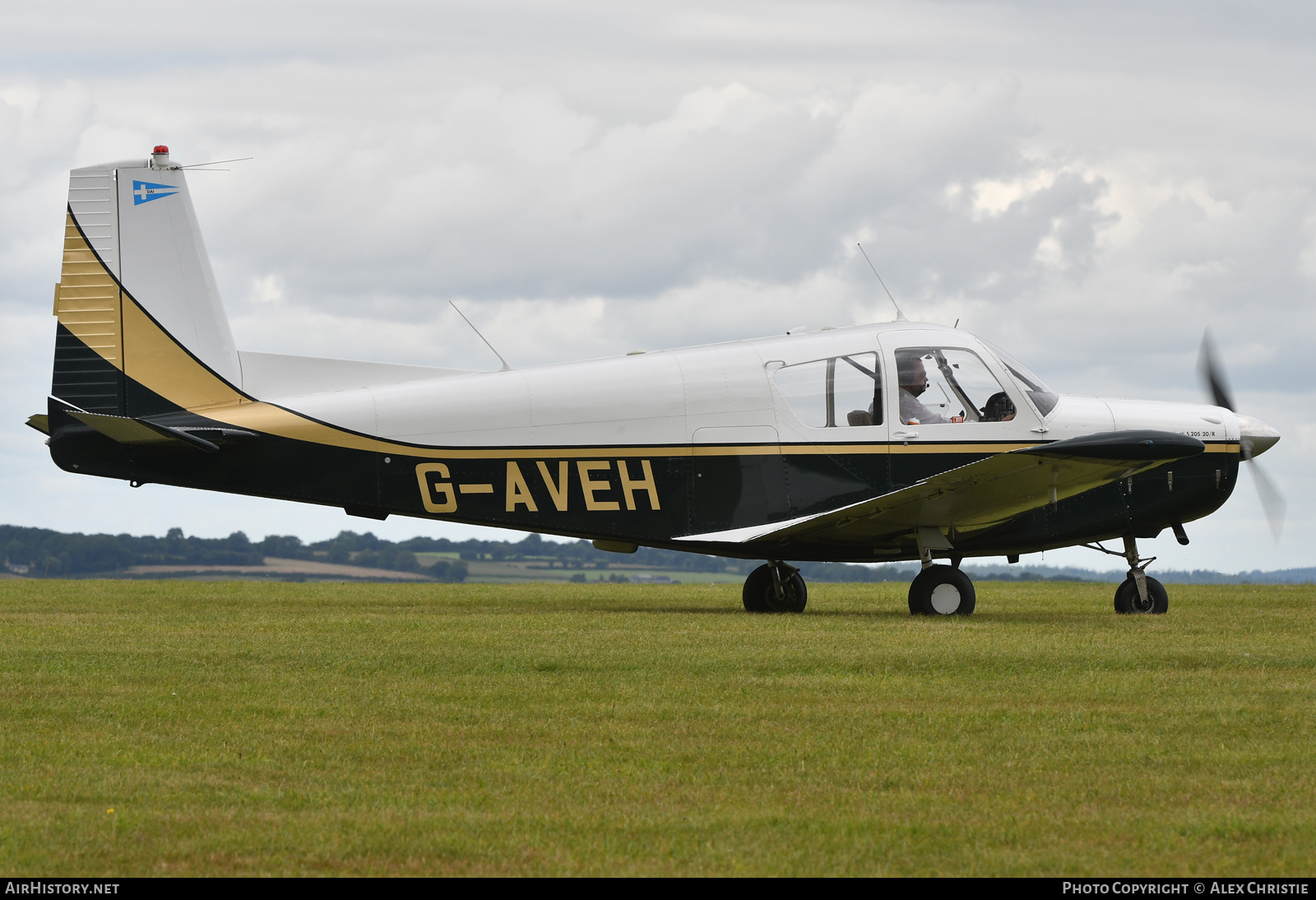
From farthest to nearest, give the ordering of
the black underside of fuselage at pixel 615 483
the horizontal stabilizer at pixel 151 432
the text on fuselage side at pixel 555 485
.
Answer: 1. the text on fuselage side at pixel 555 485
2. the black underside of fuselage at pixel 615 483
3. the horizontal stabilizer at pixel 151 432

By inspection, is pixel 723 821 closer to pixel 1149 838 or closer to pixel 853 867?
pixel 853 867

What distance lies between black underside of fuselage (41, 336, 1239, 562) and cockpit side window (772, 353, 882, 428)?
375mm

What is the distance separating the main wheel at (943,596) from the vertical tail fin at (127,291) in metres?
7.73

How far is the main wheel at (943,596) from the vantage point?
14.8 meters

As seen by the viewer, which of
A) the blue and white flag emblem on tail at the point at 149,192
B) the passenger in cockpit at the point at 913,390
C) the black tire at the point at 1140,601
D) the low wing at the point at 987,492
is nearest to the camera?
the low wing at the point at 987,492

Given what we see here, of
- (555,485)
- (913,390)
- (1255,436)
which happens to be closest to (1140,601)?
(1255,436)

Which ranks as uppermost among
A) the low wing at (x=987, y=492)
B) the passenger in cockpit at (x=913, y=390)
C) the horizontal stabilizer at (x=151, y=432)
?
the passenger in cockpit at (x=913, y=390)

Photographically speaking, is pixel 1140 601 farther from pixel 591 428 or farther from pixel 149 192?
pixel 149 192

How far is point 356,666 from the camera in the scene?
9875mm

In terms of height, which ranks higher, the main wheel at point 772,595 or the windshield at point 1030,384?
the windshield at point 1030,384

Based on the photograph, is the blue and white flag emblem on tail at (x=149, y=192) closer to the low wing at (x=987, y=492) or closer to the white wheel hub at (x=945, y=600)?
the low wing at (x=987, y=492)

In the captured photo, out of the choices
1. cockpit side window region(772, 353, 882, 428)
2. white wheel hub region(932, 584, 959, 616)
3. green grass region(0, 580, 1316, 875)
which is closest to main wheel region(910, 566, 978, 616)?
white wheel hub region(932, 584, 959, 616)

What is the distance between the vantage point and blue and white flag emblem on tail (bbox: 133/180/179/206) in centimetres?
1470

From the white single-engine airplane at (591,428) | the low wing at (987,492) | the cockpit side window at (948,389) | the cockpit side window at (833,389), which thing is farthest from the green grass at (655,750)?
the cockpit side window at (948,389)
